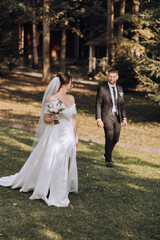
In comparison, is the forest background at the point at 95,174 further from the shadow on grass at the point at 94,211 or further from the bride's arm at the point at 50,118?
the bride's arm at the point at 50,118

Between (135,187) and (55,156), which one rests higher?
(55,156)

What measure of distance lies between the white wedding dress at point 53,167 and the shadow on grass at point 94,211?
18cm

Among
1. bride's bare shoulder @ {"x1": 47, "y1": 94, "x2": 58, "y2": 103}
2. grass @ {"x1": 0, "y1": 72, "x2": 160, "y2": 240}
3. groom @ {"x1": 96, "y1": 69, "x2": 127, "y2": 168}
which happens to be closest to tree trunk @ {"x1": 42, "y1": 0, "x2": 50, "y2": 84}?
grass @ {"x1": 0, "y1": 72, "x2": 160, "y2": 240}

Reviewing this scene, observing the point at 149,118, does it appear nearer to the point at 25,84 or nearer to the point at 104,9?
the point at 25,84

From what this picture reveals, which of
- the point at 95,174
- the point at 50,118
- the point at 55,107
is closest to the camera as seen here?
the point at 55,107

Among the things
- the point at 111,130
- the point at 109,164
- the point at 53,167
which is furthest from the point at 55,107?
the point at 109,164

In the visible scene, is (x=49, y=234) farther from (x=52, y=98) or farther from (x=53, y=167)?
(x=52, y=98)

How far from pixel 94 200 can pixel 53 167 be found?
2.98 feet

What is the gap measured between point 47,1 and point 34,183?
1989cm

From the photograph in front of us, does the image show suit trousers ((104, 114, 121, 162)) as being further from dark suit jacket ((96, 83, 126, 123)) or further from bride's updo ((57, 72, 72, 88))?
bride's updo ((57, 72, 72, 88))

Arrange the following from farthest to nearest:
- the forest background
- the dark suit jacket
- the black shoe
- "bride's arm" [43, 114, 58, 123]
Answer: the black shoe
the dark suit jacket
"bride's arm" [43, 114, 58, 123]
the forest background

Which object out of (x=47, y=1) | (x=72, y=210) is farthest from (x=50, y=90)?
(x=47, y=1)

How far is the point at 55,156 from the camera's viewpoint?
646 cm

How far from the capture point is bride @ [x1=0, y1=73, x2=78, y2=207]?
6.31 metres
